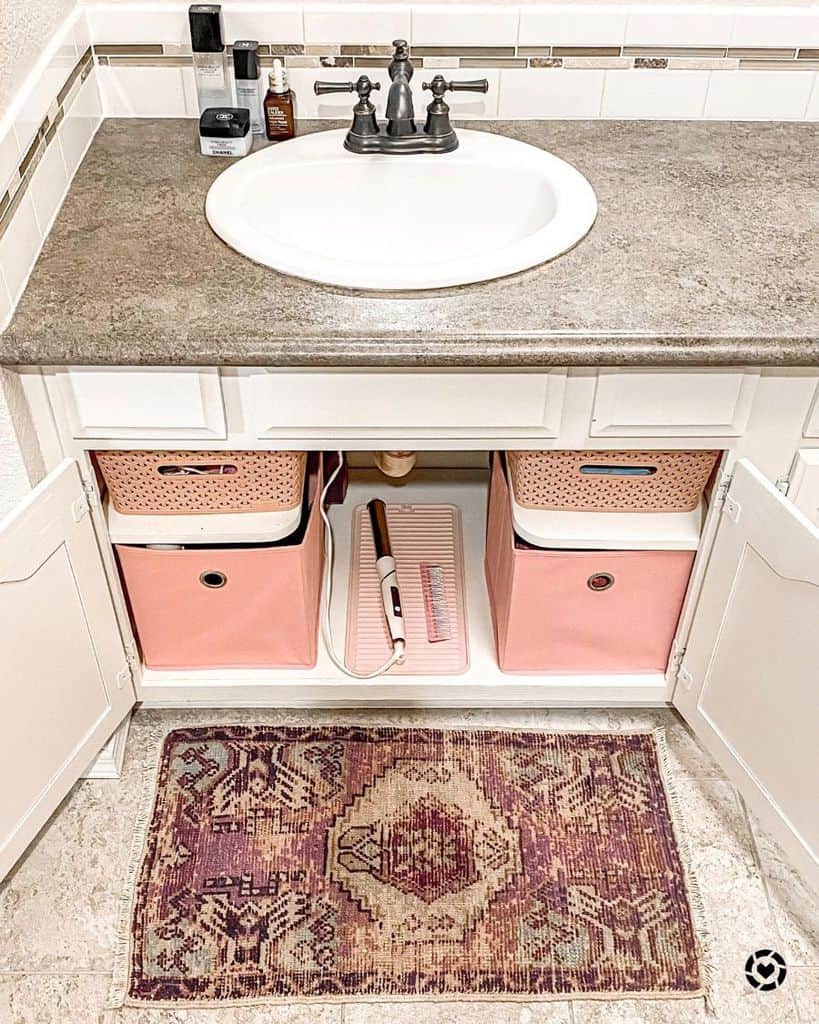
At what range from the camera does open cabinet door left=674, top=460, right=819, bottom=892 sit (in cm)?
129

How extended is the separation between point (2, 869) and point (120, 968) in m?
0.24

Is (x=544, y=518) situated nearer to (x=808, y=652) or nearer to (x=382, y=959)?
(x=808, y=652)

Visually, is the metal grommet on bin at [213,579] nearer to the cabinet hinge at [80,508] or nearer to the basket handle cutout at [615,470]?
the cabinet hinge at [80,508]

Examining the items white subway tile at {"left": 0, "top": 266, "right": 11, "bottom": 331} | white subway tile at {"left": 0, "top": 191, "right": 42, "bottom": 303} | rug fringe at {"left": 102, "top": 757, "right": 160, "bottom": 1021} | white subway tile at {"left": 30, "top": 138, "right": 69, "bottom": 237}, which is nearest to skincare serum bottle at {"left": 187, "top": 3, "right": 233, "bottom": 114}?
white subway tile at {"left": 30, "top": 138, "right": 69, "bottom": 237}

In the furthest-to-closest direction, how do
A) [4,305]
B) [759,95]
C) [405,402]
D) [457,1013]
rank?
1. [759,95]
2. [457,1013]
3. [405,402]
4. [4,305]

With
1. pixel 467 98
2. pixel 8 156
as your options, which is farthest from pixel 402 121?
pixel 8 156

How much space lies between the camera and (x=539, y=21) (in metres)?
1.55

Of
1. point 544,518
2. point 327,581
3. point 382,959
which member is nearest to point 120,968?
point 382,959

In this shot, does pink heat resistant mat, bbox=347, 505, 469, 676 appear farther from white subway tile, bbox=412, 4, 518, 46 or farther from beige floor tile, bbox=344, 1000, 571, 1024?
white subway tile, bbox=412, 4, 518, 46

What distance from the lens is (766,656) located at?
1.38 metres

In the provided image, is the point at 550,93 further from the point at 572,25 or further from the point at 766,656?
the point at 766,656

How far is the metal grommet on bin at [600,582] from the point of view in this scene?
1544 millimetres

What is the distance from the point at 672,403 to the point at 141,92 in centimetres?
98

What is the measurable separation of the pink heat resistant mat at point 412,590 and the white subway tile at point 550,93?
745 mm
